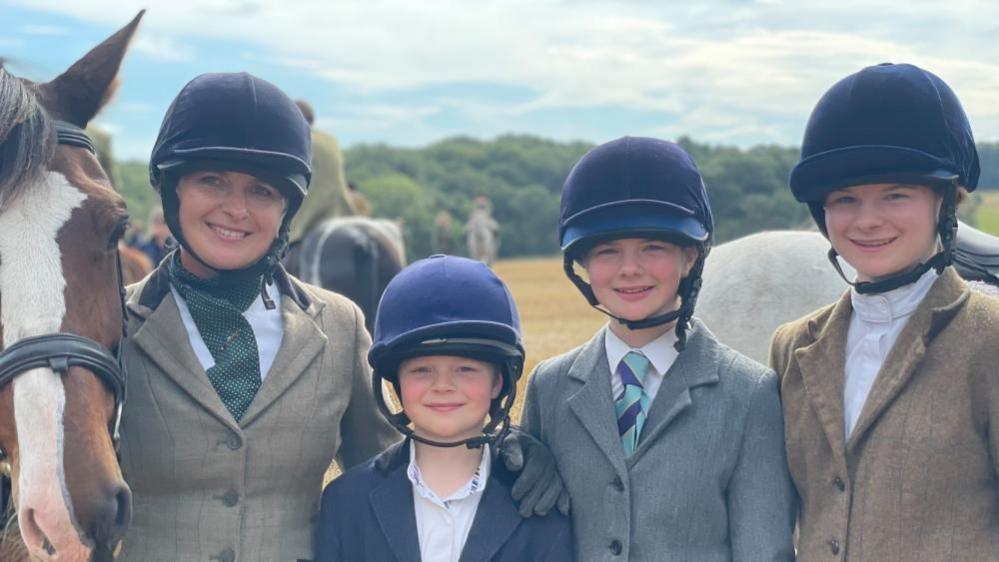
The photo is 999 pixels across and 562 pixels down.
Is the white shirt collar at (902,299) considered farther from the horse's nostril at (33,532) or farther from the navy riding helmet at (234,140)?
the horse's nostril at (33,532)

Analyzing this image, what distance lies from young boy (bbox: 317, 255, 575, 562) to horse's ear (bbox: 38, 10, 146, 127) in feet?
3.07

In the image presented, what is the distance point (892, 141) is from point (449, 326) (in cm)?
121

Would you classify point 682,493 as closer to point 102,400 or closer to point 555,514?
point 555,514

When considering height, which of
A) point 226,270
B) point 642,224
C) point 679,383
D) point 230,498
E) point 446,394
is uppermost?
point 642,224

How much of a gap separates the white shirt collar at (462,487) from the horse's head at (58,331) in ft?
2.36

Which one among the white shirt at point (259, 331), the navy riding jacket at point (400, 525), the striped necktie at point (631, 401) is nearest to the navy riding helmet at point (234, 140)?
the white shirt at point (259, 331)

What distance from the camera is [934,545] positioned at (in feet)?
7.98

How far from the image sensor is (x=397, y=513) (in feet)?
8.56

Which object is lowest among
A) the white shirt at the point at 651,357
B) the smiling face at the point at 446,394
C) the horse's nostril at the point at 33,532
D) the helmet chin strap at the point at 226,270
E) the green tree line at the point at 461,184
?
the green tree line at the point at 461,184

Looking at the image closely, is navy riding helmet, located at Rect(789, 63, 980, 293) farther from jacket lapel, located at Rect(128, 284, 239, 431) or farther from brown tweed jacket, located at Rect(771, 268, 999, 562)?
jacket lapel, located at Rect(128, 284, 239, 431)

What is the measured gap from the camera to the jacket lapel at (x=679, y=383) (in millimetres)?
2637

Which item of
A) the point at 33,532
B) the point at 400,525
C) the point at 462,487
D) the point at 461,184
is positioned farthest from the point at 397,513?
the point at 461,184

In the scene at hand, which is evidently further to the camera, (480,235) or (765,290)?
(480,235)

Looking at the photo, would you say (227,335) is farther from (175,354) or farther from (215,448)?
(215,448)
